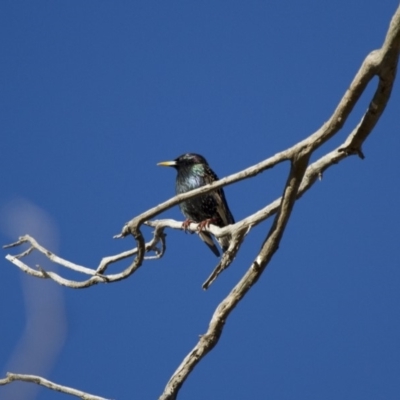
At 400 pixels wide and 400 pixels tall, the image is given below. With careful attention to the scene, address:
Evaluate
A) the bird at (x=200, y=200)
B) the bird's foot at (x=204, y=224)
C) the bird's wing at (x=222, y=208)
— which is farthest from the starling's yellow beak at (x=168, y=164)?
the bird's foot at (x=204, y=224)

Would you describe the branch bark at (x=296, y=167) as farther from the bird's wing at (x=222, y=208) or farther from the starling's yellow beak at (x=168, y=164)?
the starling's yellow beak at (x=168, y=164)

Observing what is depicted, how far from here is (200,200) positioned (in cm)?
924

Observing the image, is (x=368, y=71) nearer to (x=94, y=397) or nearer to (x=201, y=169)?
(x=94, y=397)

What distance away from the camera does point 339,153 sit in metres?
4.02

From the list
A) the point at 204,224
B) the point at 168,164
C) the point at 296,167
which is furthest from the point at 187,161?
the point at 296,167

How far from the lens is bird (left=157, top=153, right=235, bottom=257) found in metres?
9.27

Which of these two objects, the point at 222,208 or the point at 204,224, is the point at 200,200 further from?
the point at 204,224

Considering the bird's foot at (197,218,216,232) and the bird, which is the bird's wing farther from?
the bird's foot at (197,218,216,232)

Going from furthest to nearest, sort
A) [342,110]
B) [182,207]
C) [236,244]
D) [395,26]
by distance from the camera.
Result: [182,207]
[236,244]
[342,110]
[395,26]

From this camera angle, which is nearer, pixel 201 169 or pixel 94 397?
pixel 94 397

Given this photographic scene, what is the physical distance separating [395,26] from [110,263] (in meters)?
2.53

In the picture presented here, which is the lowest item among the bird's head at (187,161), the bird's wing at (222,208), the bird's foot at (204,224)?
the bird's foot at (204,224)

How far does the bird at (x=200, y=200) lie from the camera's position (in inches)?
365

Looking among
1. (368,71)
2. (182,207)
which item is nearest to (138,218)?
(368,71)
